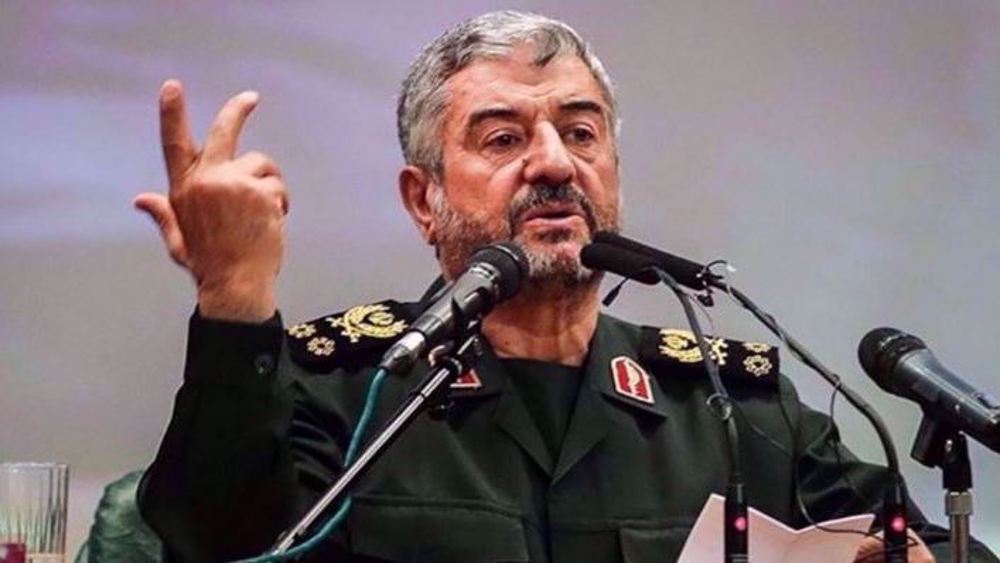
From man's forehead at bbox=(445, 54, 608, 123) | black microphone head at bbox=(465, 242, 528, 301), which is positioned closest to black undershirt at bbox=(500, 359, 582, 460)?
man's forehead at bbox=(445, 54, 608, 123)

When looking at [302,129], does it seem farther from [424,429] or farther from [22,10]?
[424,429]

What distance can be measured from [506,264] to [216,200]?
0.28 metres

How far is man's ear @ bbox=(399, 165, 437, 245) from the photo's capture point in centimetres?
250

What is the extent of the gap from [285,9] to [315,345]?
67cm

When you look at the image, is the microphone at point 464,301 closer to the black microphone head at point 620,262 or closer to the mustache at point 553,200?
the black microphone head at point 620,262

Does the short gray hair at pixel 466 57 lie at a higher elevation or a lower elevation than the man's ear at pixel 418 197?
higher

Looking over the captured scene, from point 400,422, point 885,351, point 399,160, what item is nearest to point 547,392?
point 399,160

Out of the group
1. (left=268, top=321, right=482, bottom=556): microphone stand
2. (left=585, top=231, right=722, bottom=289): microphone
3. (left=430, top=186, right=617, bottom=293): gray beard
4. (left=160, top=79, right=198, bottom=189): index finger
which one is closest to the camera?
(left=268, top=321, right=482, bottom=556): microphone stand

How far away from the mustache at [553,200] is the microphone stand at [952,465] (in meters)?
0.72

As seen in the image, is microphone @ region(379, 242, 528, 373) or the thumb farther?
the thumb

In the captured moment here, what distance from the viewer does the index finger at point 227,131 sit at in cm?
161

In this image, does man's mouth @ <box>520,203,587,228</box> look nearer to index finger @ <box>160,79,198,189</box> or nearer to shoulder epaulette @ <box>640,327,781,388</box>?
shoulder epaulette @ <box>640,327,781,388</box>

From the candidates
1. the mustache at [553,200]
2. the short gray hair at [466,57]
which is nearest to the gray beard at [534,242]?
the mustache at [553,200]

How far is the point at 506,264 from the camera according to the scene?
65.2 inches
